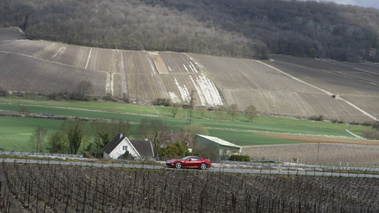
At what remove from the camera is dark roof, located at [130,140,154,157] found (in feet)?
212

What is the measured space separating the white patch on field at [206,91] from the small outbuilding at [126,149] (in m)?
72.5

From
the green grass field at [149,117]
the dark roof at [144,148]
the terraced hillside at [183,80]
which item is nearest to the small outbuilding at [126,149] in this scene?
the dark roof at [144,148]

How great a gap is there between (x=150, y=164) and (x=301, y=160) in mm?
28822

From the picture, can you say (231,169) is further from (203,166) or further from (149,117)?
(149,117)

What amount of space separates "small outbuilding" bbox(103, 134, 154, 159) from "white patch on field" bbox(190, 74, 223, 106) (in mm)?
72509

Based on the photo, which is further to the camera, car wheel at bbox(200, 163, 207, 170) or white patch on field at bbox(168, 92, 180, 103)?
white patch on field at bbox(168, 92, 180, 103)

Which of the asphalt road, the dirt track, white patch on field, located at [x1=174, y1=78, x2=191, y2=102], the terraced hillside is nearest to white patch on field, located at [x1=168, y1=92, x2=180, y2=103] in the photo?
the terraced hillside

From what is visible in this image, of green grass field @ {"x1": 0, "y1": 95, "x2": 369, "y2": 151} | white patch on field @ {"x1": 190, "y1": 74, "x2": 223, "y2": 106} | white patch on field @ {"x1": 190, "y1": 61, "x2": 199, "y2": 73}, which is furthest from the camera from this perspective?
white patch on field @ {"x1": 190, "y1": 61, "x2": 199, "y2": 73}

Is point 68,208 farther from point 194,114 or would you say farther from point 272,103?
point 272,103

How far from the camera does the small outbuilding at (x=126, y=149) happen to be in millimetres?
62469

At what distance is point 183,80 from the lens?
500 feet

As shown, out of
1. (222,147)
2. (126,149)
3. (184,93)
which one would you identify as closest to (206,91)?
(184,93)

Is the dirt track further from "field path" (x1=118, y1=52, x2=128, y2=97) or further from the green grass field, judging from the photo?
"field path" (x1=118, y1=52, x2=128, y2=97)

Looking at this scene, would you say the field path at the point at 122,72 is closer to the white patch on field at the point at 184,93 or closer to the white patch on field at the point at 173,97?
the white patch on field at the point at 173,97
